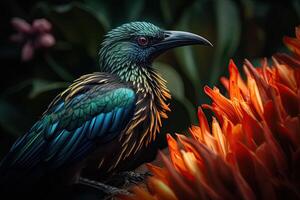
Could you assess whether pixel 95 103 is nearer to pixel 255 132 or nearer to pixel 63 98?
pixel 63 98

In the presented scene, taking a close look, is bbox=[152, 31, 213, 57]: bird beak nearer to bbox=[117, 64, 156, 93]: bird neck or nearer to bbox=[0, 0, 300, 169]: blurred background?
bbox=[117, 64, 156, 93]: bird neck

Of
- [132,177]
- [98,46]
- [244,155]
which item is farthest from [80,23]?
[244,155]

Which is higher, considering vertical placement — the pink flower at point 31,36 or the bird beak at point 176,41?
the pink flower at point 31,36

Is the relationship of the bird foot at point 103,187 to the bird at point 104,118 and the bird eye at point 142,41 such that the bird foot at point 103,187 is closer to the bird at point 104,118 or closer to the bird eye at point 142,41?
the bird at point 104,118

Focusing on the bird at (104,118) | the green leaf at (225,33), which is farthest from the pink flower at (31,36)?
the green leaf at (225,33)

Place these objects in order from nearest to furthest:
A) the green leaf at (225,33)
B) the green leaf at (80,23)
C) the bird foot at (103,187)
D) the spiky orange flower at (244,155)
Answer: the spiky orange flower at (244,155), the bird foot at (103,187), the green leaf at (80,23), the green leaf at (225,33)

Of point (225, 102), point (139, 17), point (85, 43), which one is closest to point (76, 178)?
point (225, 102)
